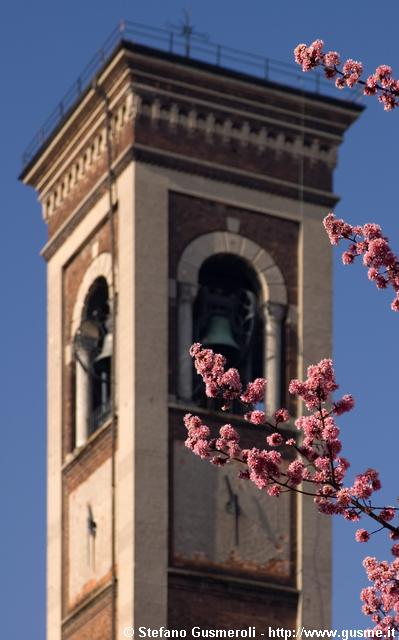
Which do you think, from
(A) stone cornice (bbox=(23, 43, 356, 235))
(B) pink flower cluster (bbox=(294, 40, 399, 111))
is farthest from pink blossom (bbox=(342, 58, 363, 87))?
(A) stone cornice (bbox=(23, 43, 356, 235))

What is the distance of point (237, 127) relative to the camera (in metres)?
39.4

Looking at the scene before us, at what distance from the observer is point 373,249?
16.9m

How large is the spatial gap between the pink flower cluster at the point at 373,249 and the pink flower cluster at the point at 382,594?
1.84m

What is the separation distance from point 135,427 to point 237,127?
18.6 feet

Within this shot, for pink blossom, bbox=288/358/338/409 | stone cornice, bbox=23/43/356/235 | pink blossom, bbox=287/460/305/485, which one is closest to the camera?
pink blossom, bbox=288/358/338/409

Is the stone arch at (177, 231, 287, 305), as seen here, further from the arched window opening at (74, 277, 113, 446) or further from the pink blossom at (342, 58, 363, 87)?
the pink blossom at (342, 58, 363, 87)

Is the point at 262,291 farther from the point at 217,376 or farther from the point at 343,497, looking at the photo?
the point at 343,497

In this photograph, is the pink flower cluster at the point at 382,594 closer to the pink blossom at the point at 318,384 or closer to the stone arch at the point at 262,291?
the pink blossom at the point at 318,384

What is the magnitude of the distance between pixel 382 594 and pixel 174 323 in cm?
2000

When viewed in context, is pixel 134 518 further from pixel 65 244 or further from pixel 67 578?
pixel 65 244

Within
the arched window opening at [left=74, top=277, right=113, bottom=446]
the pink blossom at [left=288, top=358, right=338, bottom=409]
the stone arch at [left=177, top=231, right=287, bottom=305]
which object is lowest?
the pink blossom at [left=288, top=358, right=338, bottom=409]

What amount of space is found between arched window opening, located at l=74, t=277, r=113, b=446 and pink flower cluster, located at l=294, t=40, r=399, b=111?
21764 millimetres

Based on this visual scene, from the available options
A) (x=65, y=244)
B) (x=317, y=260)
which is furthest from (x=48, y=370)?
(x=317, y=260)

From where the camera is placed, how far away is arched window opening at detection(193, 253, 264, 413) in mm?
38000
